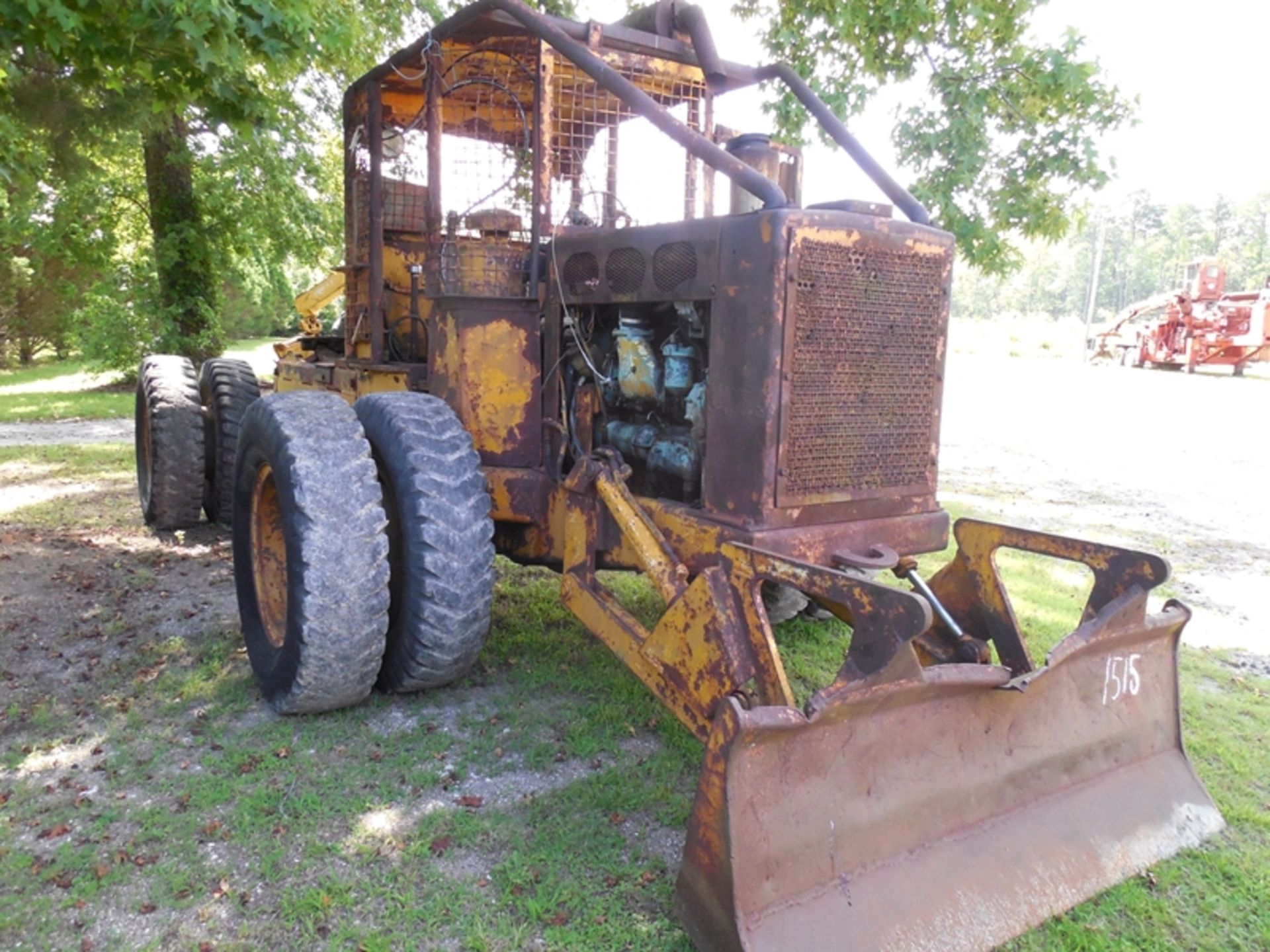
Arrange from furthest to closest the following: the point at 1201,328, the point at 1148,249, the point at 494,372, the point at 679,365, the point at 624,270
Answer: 1. the point at 1148,249
2. the point at 1201,328
3. the point at 494,372
4. the point at 624,270
5. the point at 679,365

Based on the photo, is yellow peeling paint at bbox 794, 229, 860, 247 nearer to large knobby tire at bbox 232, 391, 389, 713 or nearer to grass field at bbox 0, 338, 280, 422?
large knobby tire at bbox 232, 391, 389, 713

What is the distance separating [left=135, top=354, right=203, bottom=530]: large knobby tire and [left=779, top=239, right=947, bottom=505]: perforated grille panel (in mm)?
5101

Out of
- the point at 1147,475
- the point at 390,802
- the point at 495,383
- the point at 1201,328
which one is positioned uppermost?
the point at 1201,328

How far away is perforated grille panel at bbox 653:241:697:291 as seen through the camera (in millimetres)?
3182

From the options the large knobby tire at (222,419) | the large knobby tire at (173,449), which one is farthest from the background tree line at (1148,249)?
the large knobby tire at (173,449)

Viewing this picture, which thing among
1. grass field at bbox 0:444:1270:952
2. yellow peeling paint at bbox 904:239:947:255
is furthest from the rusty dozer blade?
yellow peeling paint at bbox 904:239:947:255

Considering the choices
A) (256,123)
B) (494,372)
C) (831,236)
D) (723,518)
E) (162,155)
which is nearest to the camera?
(831,236)

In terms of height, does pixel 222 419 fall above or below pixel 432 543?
above

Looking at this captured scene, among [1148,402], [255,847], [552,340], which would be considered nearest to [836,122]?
[552,340]

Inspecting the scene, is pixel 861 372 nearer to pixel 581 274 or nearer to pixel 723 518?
pixel 723 518

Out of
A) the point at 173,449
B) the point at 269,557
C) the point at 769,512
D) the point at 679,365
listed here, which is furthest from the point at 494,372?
the point at 173,449

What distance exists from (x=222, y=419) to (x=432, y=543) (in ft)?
12.5

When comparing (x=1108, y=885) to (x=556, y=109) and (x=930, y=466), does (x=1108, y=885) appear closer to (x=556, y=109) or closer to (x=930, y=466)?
(x=930, y=466)

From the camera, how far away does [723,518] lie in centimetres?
314
